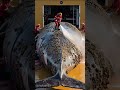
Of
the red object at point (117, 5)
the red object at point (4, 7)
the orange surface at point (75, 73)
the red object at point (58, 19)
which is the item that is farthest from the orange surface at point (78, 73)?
the red object at point (4, 7)

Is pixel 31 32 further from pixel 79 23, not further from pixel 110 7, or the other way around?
pixel 110 7

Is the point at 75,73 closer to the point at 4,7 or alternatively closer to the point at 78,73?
the point at 78,73

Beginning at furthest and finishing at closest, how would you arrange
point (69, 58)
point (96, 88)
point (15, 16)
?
point (15, 16), point (96, 88), point (69, 58)

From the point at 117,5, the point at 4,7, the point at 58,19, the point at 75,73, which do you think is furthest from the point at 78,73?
the point at 4,7

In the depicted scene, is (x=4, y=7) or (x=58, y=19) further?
(x=4, y=7)

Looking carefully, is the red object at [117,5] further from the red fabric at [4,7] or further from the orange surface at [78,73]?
the red fabric at [4,7]

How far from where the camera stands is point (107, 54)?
5.93 ft

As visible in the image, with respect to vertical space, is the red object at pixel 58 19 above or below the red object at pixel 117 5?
below

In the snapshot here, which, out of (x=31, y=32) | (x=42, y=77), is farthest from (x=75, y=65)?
(x=31, y=32)

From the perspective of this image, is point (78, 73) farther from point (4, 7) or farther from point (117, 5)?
point (4, 7)

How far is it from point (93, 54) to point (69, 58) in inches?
6.5

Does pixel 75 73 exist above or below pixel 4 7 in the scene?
below

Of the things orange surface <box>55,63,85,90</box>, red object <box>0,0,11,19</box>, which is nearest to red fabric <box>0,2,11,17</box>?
red object <box>0,0,11,19</box>

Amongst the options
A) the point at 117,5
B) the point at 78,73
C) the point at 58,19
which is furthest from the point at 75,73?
the point at 117,5
